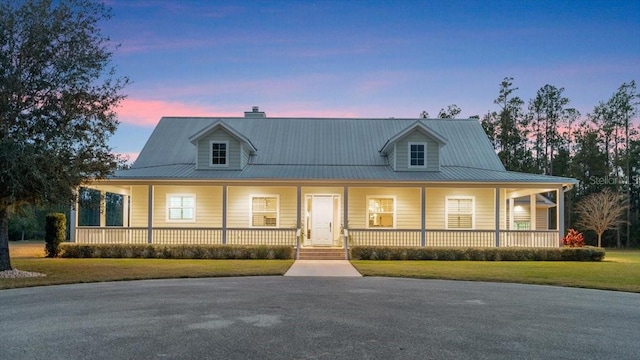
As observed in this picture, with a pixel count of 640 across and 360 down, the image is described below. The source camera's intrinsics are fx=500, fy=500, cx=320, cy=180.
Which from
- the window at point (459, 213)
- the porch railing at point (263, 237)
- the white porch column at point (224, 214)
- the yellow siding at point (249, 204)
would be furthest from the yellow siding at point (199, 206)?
the window at point (459, 213)

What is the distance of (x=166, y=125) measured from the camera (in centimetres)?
2755

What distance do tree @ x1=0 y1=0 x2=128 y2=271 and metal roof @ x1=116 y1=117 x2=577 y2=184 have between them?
19.3ft

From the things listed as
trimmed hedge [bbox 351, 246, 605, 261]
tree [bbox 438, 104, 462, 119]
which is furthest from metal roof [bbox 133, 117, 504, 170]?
tree [bbox 438, 104, 462, 119]

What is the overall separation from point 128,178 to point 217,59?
7681 mm

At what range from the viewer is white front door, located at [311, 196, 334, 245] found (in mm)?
22328

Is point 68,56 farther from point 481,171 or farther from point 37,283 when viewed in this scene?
point 481,171

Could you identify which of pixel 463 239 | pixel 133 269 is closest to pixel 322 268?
pixel 133 269

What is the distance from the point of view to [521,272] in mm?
15594

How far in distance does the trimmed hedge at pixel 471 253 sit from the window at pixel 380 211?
9.46 feet

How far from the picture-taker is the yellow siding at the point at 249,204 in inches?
882

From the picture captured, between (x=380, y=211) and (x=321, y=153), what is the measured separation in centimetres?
446

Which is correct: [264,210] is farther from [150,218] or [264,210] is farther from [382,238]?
[382,238]

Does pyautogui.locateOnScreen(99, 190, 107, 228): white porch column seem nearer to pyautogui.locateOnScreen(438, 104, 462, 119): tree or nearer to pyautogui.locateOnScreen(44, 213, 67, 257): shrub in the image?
pyautogui.locateOnScreen(44, 213, 67, 257): shrub

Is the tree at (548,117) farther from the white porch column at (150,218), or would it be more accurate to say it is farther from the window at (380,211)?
the white porch column at (150,218)
